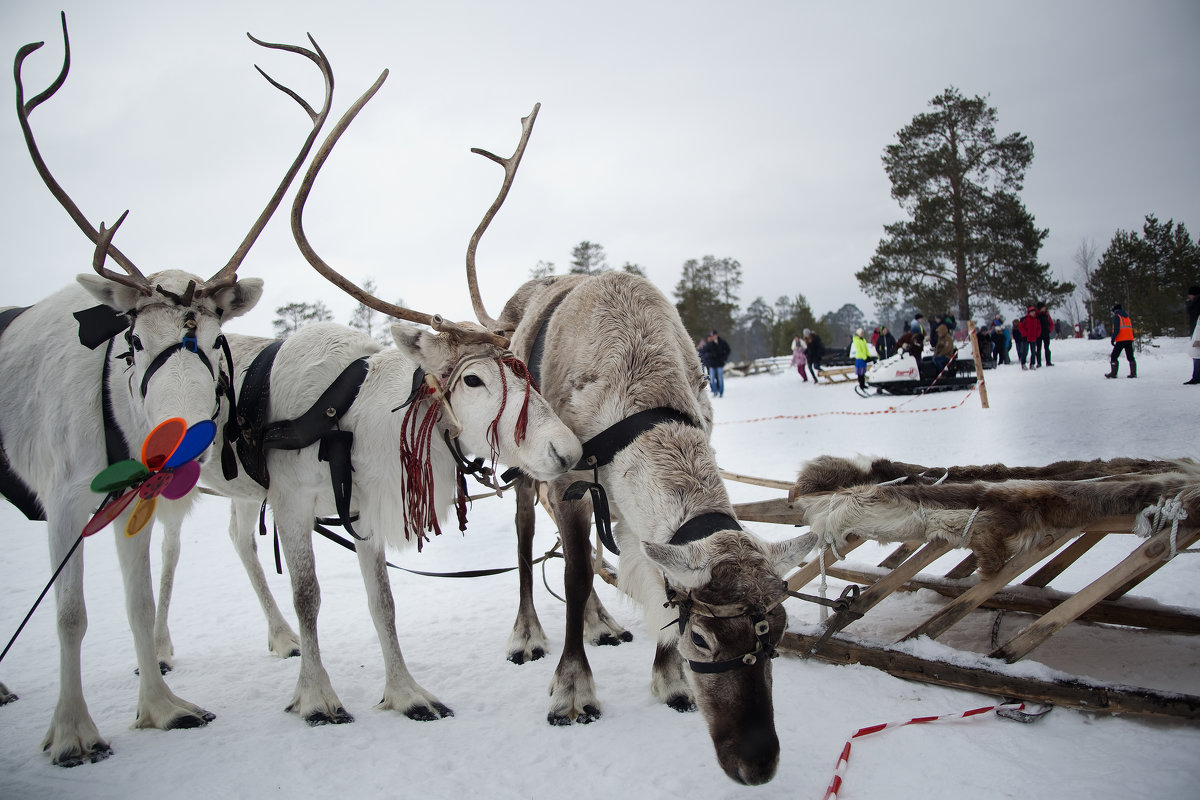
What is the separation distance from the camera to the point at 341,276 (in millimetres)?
3336

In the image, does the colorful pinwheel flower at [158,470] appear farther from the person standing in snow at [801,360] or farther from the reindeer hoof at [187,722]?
the person standing in snow at [801,360]

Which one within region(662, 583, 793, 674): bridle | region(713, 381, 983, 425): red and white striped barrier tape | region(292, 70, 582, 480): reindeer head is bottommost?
region(713, 381, 983, 425): red and white striped barrier tape

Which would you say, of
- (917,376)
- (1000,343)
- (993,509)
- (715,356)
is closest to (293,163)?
(993,509)

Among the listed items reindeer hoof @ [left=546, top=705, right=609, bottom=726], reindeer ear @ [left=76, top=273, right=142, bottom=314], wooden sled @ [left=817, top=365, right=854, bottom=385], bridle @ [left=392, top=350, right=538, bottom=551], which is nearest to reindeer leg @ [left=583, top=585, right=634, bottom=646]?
reindeer hoof @ [left=546, top=705, right=609, bottom=726]

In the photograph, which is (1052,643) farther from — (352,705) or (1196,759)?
(352,705)

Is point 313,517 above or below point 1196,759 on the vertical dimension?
above

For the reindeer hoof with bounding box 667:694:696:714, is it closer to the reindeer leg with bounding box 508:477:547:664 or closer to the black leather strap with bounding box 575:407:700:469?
the reindeer leg with bounding box 508:477:547:664

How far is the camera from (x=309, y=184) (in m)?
3.22

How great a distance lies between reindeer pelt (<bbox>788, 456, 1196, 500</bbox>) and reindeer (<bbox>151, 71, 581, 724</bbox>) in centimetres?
181

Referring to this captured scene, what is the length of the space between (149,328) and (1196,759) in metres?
4.48

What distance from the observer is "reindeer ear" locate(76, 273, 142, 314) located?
2.85 m

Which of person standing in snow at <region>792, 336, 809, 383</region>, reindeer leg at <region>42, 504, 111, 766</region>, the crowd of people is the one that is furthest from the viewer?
person standing in snow at <region>792, 336, 809, 383</region>

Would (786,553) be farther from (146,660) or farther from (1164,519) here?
(146,660)

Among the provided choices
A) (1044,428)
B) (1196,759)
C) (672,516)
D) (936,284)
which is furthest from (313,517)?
(936,284)
